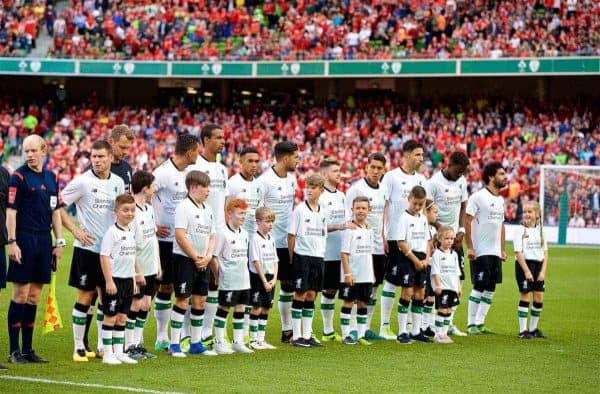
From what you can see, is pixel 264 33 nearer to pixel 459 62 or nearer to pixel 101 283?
pixel 459 62

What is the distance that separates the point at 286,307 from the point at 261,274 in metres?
0.95

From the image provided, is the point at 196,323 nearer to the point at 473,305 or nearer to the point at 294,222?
the point at 294,222

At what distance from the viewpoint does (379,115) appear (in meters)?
43.4

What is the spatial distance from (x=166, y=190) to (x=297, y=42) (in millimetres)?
32160

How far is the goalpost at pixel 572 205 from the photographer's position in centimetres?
3178

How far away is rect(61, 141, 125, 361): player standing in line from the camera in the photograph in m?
11.3

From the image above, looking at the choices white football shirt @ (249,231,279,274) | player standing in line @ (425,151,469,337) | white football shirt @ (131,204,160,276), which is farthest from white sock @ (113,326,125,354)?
player standing in line @ (425,151,469,337)

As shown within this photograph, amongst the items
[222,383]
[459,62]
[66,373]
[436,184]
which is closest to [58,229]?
[66,373]

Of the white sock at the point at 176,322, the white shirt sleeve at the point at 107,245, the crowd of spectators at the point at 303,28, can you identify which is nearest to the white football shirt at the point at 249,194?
the white sock at the point at 176,322

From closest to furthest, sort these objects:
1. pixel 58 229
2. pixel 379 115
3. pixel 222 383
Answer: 1. pixel 222 383
2. pixel 58 229
3. pixel 379 115

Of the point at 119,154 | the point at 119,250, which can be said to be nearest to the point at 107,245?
the point at 119,250

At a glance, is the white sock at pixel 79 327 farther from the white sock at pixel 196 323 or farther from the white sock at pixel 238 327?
the white sock at pixel 238 327

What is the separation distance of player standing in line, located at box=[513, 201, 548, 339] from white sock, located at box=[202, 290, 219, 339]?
4.10 metres

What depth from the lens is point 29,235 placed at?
11023 mm
